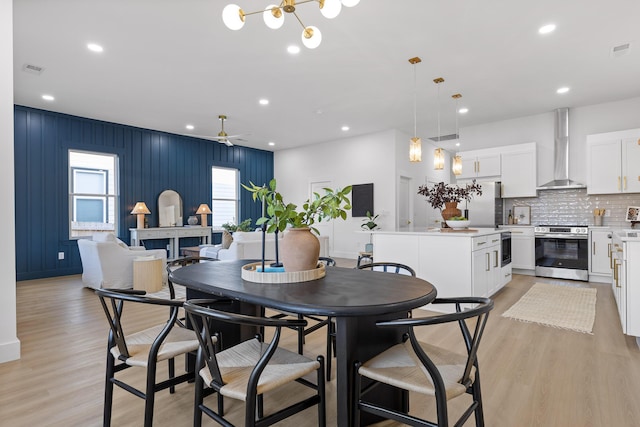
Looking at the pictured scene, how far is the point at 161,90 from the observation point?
5.12 meters

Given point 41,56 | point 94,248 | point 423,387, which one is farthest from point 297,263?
point 41,56

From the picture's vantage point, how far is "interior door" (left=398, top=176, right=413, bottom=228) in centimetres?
769

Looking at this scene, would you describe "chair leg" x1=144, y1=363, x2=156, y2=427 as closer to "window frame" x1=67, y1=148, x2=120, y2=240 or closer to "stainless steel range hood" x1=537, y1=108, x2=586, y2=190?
"window frame" x1=67, y1=148, x2=120, y2=240

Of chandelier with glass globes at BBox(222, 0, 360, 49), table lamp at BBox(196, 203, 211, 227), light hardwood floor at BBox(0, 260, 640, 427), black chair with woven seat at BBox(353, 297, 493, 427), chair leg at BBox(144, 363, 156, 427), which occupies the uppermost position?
chandelier with glass globes at BBox(222, 0, 360, 49)

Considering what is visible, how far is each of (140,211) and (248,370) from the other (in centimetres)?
641

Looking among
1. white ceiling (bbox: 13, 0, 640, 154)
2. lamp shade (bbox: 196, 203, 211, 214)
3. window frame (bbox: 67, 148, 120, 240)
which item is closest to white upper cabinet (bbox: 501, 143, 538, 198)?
white ceiling (bbox: 13, 0, 640, 154)

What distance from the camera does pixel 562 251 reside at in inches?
216

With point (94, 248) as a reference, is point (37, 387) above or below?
below

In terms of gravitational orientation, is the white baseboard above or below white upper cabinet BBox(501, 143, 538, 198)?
below

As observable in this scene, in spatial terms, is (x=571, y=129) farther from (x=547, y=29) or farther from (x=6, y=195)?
(x=6, y=195)

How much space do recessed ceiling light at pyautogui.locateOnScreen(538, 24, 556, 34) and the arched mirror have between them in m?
7.06

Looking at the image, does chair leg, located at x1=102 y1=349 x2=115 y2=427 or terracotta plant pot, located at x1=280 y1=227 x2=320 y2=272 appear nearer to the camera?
chair leg, located at x1=102 y1=349 x2=115 y2=427

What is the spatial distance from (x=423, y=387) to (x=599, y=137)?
616 centimetres

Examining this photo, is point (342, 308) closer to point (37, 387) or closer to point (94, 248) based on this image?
point (37, 387)
